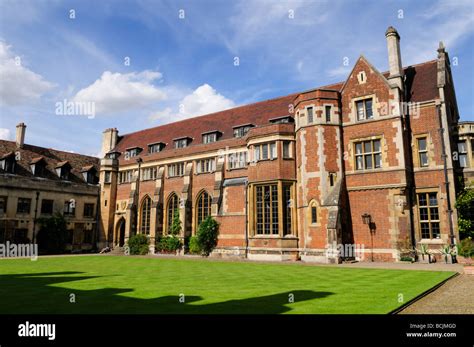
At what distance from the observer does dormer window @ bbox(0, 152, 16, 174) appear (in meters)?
33.5

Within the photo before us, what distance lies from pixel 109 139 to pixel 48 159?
8088 mm

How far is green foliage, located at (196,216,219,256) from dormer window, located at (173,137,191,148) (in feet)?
30.2

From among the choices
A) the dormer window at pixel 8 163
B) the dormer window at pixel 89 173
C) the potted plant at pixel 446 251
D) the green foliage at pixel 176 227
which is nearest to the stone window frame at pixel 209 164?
the green foliage at pixel 176 227

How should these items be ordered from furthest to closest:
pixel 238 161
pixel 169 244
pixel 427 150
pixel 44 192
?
pixel 44 192 → pixel 169 244 → pixel 238 161 → pixel 427 150

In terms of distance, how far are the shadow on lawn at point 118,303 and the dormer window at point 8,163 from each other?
27896 mm

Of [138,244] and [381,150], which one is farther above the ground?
[381,150]

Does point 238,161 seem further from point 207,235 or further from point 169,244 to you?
point 169,244

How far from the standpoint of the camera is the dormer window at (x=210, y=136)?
1305 inches

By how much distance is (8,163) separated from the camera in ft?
111

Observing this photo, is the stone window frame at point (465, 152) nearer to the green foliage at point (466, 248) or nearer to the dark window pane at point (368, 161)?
the green foliage at point (466, 248)

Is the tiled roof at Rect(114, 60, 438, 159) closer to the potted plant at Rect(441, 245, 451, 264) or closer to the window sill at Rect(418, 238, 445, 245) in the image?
the window sill at Rect(418, 238, 445, 245)

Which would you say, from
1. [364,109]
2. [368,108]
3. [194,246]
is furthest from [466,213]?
[194,246]
